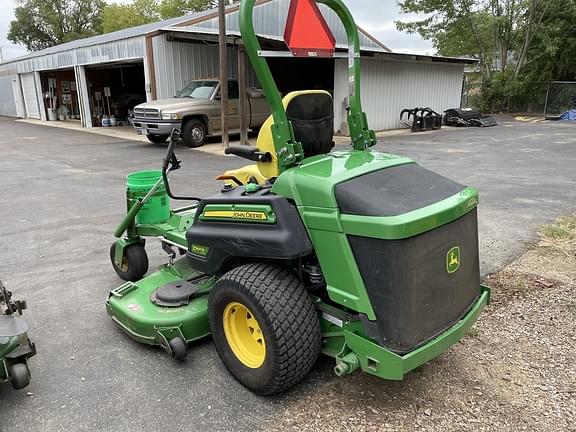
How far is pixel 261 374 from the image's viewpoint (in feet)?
8.54

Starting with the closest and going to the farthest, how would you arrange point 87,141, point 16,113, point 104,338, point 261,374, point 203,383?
1. point 261,374
2. point 203,383
3. point 104,338
4. point 87,141
5. point 16,113

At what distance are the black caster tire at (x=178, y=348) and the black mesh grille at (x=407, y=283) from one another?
126 cm

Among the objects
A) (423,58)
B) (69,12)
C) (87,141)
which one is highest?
(69,12)

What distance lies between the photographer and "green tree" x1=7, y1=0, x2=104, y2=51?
52000mm

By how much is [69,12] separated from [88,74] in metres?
37.7

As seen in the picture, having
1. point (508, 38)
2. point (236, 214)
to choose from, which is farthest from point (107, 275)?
point (508, 38)

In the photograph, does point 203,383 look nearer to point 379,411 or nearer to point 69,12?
point 379,411

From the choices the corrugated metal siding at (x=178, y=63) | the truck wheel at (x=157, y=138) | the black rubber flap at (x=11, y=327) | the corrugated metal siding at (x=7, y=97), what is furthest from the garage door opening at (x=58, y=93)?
the black rubber flap at (x=11, y=327)

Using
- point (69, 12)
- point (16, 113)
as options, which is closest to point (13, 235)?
point (16, 113)

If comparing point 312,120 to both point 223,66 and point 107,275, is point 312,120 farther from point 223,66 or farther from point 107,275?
point 223,66

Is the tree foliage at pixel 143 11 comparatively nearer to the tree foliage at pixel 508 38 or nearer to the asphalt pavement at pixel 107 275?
the tree foliage at pixel 508 38

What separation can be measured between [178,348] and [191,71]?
14.9m

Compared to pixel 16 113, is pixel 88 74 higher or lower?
higher

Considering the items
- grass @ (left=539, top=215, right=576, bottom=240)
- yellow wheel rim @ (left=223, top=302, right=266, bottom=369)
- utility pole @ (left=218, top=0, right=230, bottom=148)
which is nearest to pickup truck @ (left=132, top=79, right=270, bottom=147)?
utility pole @ (left=218, top=0, right=230, bottom=148)
